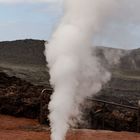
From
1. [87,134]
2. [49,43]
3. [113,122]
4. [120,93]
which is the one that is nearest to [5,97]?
[113,122]

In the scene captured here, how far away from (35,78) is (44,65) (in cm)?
655

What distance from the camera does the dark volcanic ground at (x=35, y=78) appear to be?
69.8 feet

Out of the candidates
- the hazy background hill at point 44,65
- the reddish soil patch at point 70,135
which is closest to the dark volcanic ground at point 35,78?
the hazy background hill at point 44,65

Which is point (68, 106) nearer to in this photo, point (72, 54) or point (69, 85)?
point (69, 85)

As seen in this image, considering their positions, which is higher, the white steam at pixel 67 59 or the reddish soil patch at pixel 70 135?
the white steam at pixel 67 59

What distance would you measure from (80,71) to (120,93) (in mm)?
19238

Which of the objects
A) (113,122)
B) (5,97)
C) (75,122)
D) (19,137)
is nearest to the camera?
(19,137)

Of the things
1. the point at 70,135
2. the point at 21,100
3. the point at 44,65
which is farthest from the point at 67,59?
the point at 44,65

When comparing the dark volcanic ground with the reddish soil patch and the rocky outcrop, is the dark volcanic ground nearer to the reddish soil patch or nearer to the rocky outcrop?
the rocky outcrop

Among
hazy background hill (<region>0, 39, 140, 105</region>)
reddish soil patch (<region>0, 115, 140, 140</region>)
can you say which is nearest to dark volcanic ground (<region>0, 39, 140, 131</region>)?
hazy background hill (<region>0, 39, 140, 105</region>)

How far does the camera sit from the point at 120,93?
96.6 feet

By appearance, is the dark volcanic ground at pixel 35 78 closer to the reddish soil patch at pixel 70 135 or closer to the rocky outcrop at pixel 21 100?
the rocky outcrop at pixel 21 100

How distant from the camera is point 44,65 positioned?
35.5 m

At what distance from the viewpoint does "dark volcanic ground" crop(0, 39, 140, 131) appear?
21.3 metres
